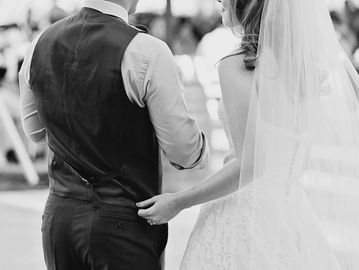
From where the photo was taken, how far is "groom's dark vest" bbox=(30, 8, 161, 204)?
235cm

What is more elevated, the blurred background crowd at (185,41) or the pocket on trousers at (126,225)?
the pocket on trousers at (126,225)

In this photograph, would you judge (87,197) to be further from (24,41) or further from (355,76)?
(24,41)

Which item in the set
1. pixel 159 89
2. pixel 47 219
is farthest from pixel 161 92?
pixel 47 219

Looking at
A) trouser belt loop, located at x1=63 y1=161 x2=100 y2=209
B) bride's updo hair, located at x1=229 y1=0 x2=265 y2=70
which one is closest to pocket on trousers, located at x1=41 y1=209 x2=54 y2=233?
trouser belt loop, located at x1=63 y1=161 x2=100 y2=209

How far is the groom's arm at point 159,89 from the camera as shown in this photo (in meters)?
2.32

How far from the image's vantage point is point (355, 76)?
8.90 feet

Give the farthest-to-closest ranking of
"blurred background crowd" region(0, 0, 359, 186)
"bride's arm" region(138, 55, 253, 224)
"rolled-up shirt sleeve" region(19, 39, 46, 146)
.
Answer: "blurred background crowd" region(0, 0, 359, 186), "rolled-up shirt sleeve" region(19, 39, 46, 146), "bride's arm" region(138, 55, 253, 224)

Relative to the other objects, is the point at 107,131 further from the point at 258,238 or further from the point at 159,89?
the point at 258,238

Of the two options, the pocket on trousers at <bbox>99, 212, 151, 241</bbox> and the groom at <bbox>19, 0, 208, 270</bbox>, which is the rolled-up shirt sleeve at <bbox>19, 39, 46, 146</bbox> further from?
the pocket on trousers at <bbox>99, 212, 151, 241</bbox>

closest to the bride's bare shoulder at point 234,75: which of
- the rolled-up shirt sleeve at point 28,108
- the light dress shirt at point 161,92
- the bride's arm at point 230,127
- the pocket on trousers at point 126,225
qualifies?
the bride's arm at point 230,127

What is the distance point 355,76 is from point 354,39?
8.38m

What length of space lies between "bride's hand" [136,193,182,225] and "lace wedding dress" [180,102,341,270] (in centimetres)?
20

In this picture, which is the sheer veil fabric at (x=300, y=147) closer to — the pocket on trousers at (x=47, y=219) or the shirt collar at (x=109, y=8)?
the shirt collar at (x=109, y=8)

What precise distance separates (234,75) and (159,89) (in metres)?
0.26
